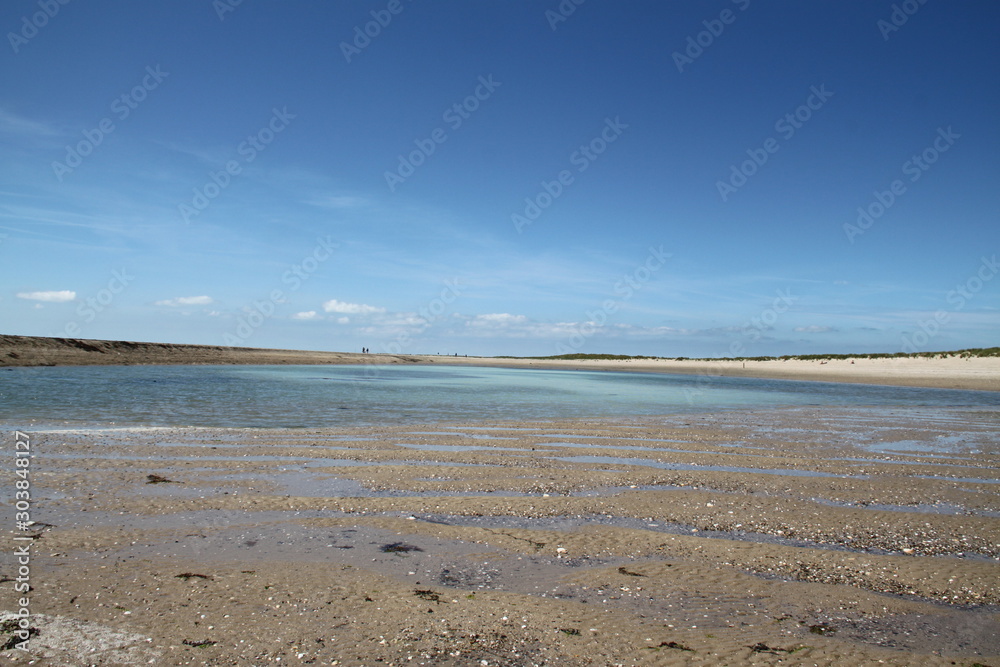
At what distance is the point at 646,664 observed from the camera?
4391 mm

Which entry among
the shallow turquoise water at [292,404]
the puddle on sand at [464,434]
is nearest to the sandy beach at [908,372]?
the shallow turquoise water at [292,404]

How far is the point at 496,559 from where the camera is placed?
6.50 metres

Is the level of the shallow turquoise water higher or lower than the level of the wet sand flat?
higher

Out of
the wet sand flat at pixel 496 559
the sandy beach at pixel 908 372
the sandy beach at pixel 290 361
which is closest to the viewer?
the wet sand flat at pixel 496 559

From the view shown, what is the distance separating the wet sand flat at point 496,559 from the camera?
15.2ft

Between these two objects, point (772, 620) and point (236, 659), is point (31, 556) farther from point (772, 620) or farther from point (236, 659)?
point (772, 620)

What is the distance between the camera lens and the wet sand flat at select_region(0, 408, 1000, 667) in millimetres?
4621

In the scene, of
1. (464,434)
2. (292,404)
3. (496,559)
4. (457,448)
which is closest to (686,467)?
(457,448)

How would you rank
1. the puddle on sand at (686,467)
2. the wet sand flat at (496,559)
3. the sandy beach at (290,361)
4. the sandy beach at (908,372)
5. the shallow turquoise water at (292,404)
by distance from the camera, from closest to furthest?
the wet sand flat at (496,559)
the puddle on sand at (686,467)
the shallow turquoise water at (292,404)
the sandy beach at (290,361)
the sandy beach at (908,372)

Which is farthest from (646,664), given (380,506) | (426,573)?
(380,506)

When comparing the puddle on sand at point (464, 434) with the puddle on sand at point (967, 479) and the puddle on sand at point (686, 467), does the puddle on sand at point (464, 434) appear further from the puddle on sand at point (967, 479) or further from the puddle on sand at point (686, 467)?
the puddle on sand at point (967, 479)

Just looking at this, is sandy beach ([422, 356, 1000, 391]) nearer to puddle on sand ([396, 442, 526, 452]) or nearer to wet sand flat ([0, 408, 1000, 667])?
wet sand flat ([0, 408, 1000, 667])

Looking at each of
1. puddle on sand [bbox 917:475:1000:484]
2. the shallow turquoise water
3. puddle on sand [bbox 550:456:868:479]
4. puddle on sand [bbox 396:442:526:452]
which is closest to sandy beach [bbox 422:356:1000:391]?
the shallow turquoise water

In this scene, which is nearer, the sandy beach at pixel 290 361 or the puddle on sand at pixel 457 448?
the puddle on sand at pixel 457 448
